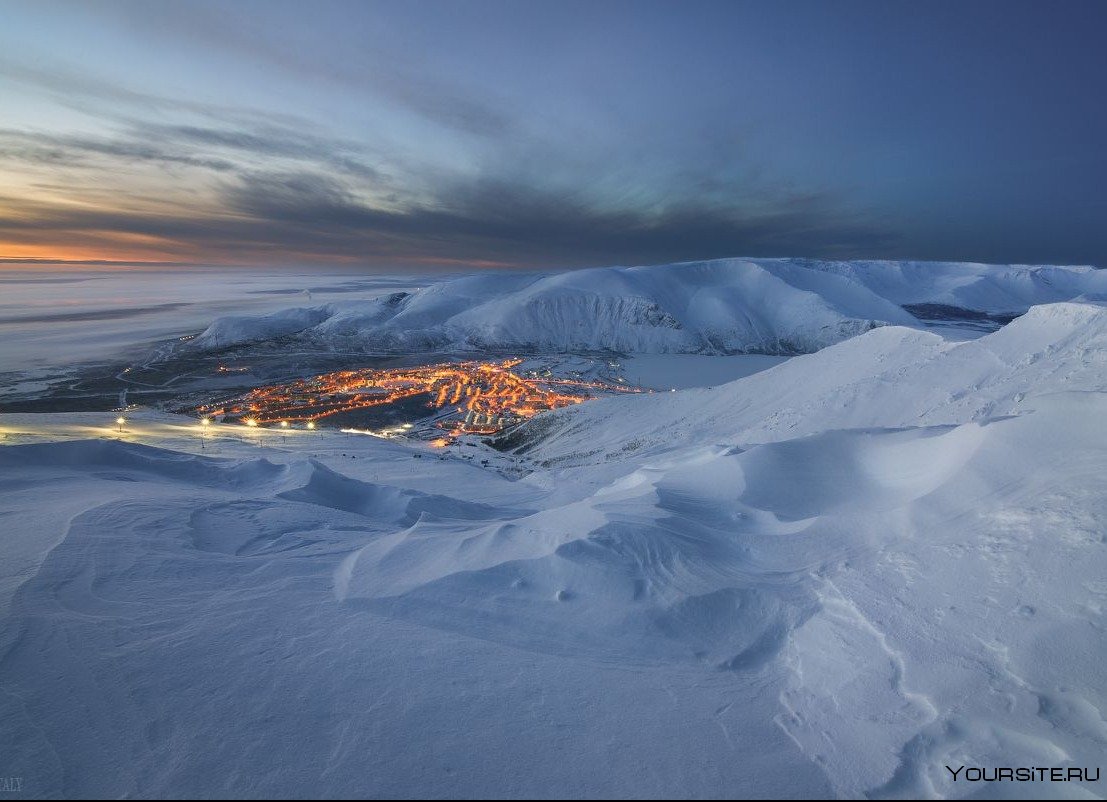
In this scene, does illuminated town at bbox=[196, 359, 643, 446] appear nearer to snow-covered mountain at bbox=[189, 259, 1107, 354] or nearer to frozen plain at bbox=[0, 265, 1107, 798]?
snow-covered mountain at bbox=[189, 259, 1107, 354]

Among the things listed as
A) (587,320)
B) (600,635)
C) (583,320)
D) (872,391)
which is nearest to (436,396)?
(872,391)

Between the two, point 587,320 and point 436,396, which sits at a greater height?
point 587,320

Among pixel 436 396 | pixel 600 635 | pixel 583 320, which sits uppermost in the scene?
pixel 600 635

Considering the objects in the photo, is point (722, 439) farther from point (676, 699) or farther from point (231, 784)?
point (231, 784)

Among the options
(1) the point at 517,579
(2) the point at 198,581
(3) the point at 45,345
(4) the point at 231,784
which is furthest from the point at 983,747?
(3) the point at 45,345

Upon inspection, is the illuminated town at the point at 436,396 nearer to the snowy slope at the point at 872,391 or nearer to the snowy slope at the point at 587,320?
the snowy slope at the point at 872,391

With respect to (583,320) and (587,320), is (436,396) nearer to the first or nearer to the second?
(583,320)

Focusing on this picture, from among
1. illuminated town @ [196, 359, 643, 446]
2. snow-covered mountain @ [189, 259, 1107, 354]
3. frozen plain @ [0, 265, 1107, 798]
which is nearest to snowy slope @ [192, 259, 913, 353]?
snow-covered mountain @ [189, 259, 1107, 354]
